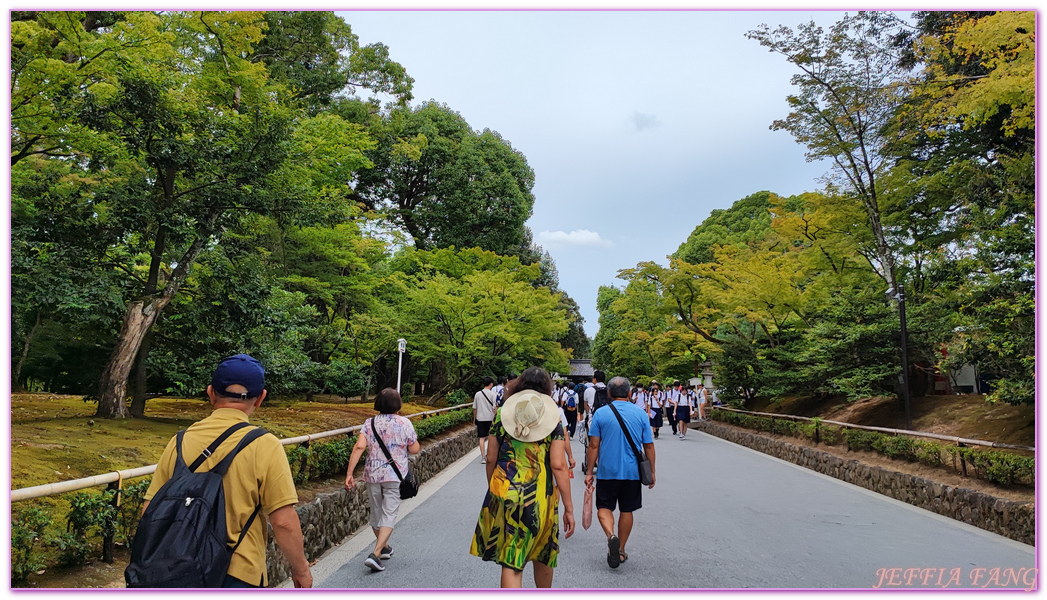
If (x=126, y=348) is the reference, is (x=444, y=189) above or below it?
above

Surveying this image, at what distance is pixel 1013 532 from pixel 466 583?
19.6 ft

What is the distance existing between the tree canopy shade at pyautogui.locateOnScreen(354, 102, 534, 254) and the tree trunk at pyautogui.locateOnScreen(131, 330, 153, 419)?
17739 mm

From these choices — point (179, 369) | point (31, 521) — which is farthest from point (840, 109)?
point (31, 521)

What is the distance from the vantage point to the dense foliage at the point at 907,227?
8.32 m

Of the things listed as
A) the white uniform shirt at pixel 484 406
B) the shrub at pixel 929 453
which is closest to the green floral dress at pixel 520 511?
the white uniform shirt at pixel 484 406

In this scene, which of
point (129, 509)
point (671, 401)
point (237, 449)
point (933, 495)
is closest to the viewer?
point (237, 449)

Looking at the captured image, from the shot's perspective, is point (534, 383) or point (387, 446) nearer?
point (534, 383)

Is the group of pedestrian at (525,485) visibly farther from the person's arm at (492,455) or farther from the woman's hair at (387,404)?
the woman's hair at (387,404)

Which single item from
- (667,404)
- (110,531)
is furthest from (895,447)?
(110,531)

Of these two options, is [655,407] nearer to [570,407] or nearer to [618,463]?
[570,407]

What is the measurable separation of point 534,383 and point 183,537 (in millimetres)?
2276

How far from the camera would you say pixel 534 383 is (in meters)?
4.04

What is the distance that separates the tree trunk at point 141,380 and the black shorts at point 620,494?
9.33 metres

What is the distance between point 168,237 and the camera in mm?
10367
